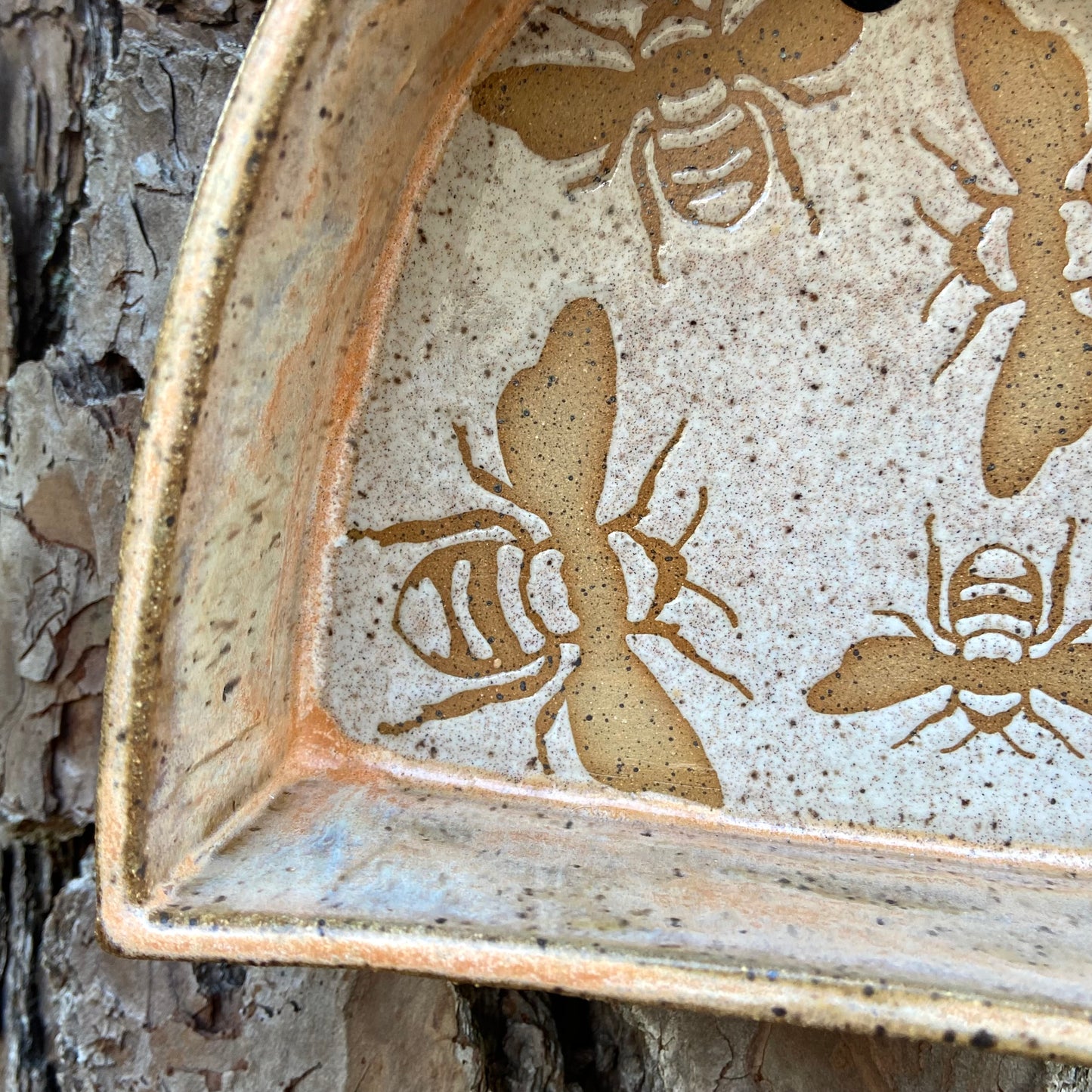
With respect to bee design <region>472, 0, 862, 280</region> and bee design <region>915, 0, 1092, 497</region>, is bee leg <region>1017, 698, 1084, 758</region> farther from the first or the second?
bee design <region>472, 0, 862, 280</region>

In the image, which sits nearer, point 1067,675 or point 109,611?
point 1067,675

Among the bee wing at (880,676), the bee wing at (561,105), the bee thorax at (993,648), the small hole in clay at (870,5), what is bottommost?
the bee wing at (880,676)

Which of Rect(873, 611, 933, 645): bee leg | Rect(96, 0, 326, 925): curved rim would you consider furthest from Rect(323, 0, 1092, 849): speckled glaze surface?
Rect(96, 0, 326, 925): curved rim

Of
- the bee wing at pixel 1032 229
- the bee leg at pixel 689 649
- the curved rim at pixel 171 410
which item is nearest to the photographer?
the curved rim at pixel 171 410

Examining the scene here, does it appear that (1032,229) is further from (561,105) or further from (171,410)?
(171,410)

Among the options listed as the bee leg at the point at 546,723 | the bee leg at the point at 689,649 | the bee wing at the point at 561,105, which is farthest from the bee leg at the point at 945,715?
the bee wing at the point at 561,105

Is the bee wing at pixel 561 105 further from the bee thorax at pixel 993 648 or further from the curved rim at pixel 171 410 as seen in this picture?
the bee thorax at pixel 993 648

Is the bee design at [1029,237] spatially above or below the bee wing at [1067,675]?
above

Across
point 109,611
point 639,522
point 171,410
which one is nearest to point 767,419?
point 639,522
